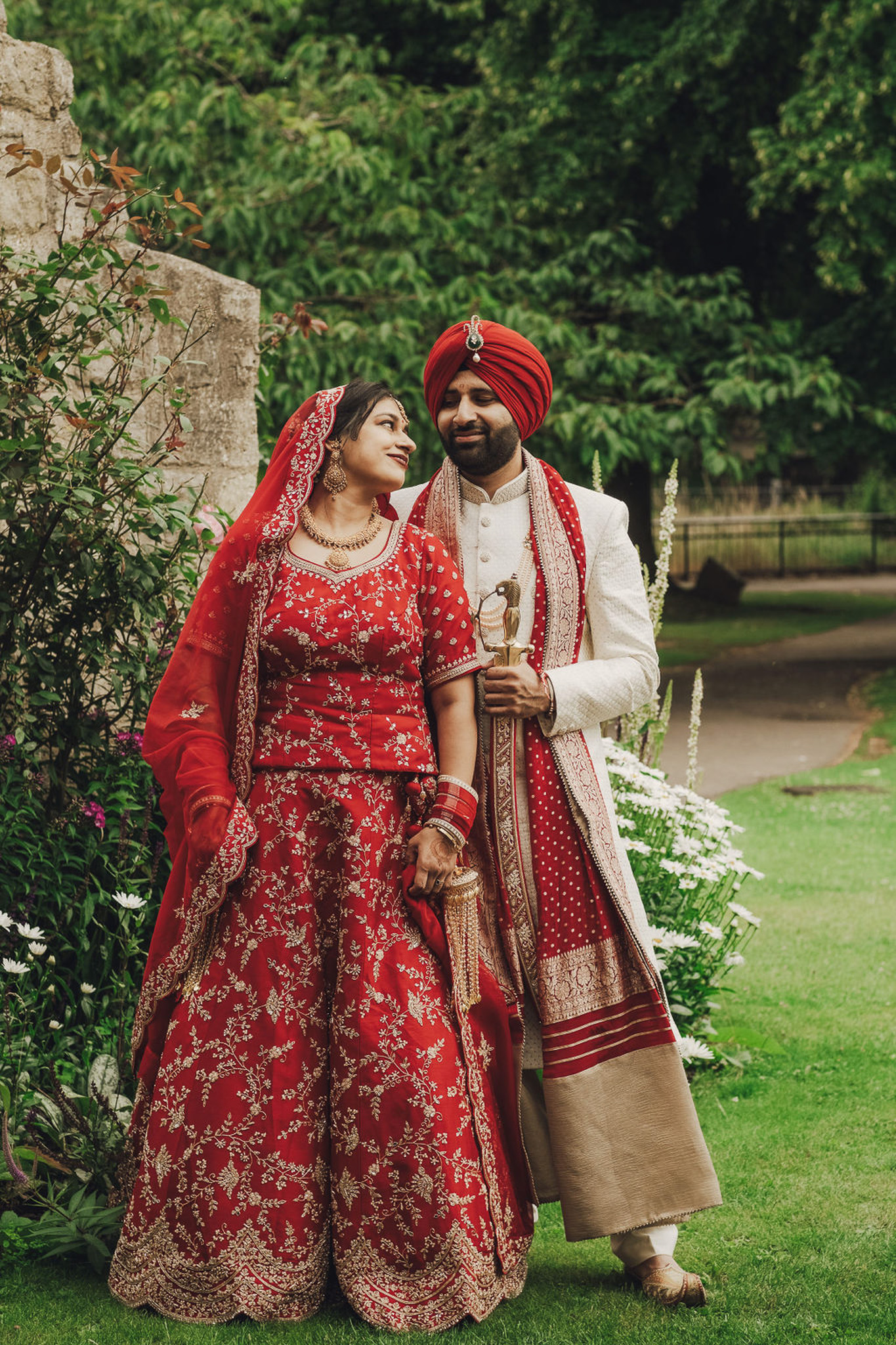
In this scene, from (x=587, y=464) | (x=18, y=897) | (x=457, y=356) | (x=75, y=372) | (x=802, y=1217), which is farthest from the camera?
(x=587, y=464)

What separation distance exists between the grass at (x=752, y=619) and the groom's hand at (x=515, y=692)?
1292cm

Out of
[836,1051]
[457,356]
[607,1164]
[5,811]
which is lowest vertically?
[836,1051]

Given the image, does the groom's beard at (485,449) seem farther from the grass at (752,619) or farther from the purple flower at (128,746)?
the grass at (752,619)

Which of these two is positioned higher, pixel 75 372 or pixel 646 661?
pixel 75 372

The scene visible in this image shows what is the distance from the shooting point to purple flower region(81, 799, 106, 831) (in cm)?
398

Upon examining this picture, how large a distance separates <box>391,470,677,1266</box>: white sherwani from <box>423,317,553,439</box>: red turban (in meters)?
0.20

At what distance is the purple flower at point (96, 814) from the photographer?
3977 mm

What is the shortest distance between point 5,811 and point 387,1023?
1462 mm

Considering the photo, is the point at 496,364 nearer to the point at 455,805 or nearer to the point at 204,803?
the point at 455,805

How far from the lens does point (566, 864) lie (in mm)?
3062

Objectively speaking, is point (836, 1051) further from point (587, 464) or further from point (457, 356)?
point (587, 464)

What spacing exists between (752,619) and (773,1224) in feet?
58.0

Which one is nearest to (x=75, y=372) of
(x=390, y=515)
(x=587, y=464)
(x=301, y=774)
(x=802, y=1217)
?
(x=390, y=515)

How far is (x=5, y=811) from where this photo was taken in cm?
379
